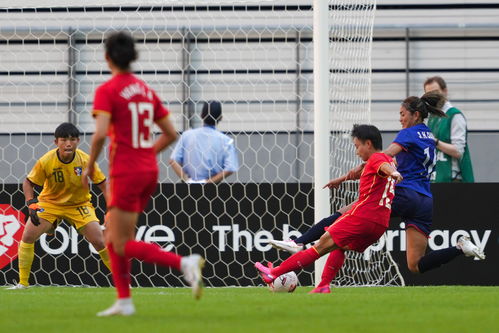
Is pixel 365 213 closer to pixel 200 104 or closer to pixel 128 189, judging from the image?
pixel 128 189

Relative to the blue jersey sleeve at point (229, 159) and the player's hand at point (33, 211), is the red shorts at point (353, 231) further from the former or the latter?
the player's hand at point (33, 211)

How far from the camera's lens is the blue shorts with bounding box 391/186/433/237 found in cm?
787

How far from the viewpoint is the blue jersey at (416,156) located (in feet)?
25.8

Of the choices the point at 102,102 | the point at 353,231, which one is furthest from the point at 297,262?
the point at 102,102

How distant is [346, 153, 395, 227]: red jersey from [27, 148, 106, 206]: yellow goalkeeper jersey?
2.50 meters

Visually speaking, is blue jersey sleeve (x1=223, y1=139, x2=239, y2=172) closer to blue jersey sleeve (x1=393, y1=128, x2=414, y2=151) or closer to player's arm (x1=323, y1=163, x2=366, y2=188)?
player's arm (x1=323, y1=163, x2=366, y2=188)

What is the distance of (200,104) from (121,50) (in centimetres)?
771

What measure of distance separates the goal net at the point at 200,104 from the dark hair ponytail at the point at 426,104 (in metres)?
1.28

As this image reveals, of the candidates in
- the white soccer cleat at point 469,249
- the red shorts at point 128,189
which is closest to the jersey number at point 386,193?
the white soccer cleat at point 469,249

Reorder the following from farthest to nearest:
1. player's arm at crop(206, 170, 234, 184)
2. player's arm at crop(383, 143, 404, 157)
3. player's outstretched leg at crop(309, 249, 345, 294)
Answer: player's arm at crop(206, 170, 234, 184)
player's arm at crop(383, 143, 404, 157)
player's outstretched leg at crop(309, 249, 345, 294)

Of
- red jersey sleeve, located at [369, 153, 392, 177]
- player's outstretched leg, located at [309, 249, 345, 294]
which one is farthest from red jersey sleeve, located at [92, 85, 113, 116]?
player's outstretched leg, located at [309, 249, 345, 294]

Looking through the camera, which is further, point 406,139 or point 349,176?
point 406,139

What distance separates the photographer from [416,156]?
7.93m

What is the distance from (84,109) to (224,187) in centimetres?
369
